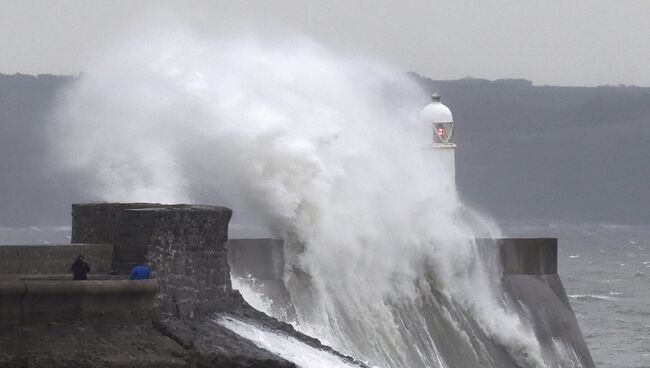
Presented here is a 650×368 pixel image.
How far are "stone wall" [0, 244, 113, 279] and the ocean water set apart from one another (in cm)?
1760

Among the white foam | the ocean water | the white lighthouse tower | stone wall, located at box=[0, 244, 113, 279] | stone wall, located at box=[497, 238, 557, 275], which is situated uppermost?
the white lighthouse tower

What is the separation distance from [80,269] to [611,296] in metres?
38.0

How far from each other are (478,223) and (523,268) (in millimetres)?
1375

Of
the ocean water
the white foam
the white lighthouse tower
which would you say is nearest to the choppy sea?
the ocean water

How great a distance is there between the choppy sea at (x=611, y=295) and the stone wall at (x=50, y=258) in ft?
57.7

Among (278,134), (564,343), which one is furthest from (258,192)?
(564,343)

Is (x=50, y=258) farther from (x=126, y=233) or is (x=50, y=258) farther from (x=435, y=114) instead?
(x=435, y=114)

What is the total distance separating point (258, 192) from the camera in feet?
57.0

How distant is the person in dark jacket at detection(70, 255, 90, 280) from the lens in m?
10.9

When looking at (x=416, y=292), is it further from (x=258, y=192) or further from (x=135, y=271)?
(x=135, y=271)

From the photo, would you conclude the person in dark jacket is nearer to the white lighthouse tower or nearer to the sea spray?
the sea spray

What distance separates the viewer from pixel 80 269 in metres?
10.9

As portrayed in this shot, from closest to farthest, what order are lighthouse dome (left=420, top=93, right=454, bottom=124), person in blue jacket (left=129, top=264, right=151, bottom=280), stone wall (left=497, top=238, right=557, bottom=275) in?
1. person in blue jacket (left=129, top=264, right=151, bottom=280)
2. stone wall (left=497, top=238, right=557, bottom=275)
3. lighthouse dome (left=420, top=93, right=454, bottom=124)

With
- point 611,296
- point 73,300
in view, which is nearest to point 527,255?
point 73,300
